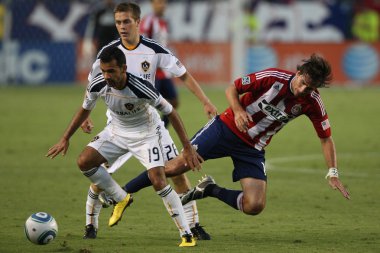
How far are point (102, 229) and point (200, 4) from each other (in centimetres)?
2021

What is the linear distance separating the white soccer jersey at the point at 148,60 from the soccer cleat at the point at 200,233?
148cm

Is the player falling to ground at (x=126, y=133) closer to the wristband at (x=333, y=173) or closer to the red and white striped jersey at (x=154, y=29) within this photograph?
the wristband at (x=333, y=173)

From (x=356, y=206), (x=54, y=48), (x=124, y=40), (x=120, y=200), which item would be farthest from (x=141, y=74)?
(x=54, y=48)

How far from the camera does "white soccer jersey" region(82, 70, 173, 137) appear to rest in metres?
8.25

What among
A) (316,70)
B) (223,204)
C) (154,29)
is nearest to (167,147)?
(316,70)

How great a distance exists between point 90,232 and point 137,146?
954 millimetres

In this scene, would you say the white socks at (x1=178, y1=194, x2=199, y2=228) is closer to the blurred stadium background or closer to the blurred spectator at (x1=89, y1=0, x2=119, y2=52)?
the blurred spectator at (x1=89, y1=0, x2=119, y2=52)

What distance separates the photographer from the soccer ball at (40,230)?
8.23m

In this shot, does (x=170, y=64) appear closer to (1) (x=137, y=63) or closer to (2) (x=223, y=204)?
(1) (x=137, y=63)

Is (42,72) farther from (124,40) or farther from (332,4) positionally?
(124,40)

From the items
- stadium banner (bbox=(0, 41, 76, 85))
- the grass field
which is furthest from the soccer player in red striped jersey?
stadium banner (bbox=(0, 41, 76, 85))

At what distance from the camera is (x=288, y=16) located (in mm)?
29406

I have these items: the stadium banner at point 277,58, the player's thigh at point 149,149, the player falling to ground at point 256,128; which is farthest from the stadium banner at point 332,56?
the player's thigh at point 149,149

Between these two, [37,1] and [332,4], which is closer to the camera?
[37,1]
